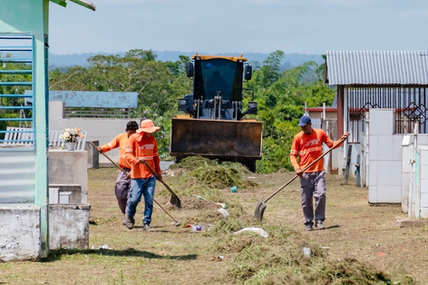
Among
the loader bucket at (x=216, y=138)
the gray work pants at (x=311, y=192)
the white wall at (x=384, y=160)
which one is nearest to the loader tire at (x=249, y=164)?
the loader bucket at (x=216, y=138)

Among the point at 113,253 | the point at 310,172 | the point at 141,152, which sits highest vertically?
the point at 141,152

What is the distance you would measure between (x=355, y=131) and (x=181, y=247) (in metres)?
15.2

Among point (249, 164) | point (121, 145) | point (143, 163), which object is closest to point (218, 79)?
point (249, 164)

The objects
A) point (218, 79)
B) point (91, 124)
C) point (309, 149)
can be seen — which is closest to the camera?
point (309, 149)

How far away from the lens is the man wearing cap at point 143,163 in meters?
12.0

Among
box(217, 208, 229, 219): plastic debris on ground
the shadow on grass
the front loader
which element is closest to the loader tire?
the front loader

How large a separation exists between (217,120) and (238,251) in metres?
13.6

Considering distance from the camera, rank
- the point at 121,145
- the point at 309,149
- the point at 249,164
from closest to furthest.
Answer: the point at 309,149 < the point at 121,145 < the point at 249,164

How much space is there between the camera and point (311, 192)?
498 inches

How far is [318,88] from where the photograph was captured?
56344 mm

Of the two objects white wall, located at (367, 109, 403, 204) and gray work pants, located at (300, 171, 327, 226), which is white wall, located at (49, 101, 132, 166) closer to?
white wall, located at (367, 109, 403, 204)

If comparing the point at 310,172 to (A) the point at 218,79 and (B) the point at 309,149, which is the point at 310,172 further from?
(A) the point at 218,79

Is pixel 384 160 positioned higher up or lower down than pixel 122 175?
higher up

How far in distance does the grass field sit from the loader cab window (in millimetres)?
9831
